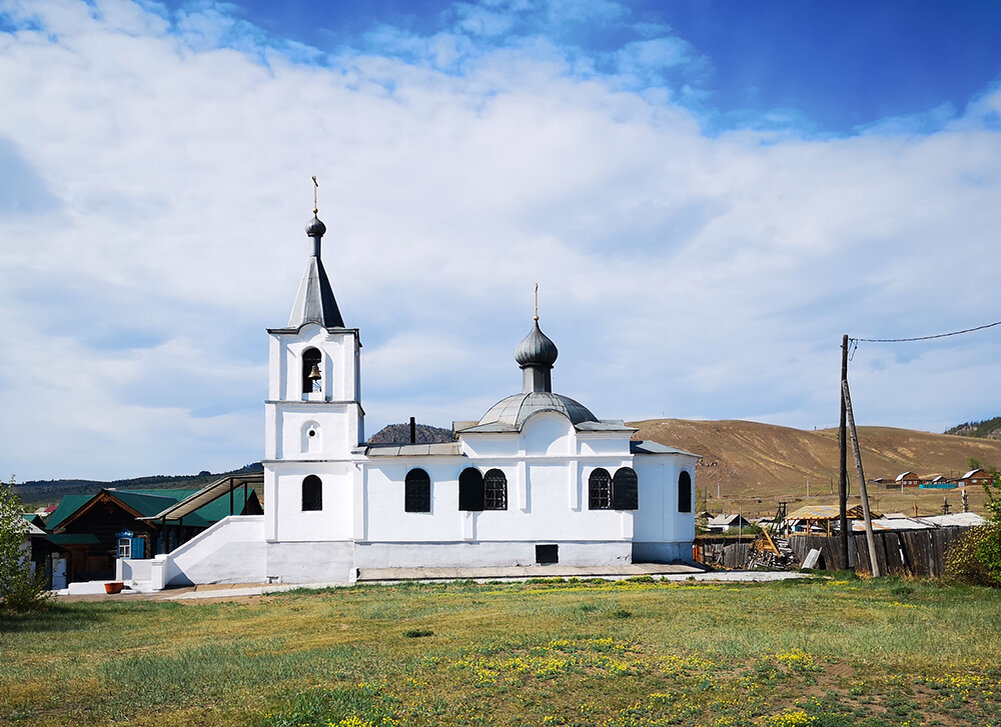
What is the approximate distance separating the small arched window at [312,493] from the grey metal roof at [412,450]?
2183 millimetres

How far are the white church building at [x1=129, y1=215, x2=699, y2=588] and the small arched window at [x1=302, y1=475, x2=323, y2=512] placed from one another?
38 millimetres

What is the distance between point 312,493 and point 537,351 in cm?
1053

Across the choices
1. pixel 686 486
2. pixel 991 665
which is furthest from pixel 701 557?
pixel 991 665

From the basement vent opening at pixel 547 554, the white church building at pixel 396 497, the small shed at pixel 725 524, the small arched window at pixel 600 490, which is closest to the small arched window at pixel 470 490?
the white church building at pixel 396 497

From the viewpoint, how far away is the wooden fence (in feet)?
80.6

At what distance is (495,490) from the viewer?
31.5m

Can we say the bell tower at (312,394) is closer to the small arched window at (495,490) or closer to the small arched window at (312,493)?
the small arched window at (312,493)

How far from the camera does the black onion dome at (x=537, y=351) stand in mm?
35375

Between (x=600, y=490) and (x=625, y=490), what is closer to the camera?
(x=625, y=490)

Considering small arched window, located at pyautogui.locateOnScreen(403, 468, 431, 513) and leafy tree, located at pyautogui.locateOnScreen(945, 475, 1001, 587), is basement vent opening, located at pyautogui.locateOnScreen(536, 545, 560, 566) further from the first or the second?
leafy tree, located at pyautogui.locateOnScreen(945, 475, 1001, 587)

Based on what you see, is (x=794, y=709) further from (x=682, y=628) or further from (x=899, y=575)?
(x=899, y=575)

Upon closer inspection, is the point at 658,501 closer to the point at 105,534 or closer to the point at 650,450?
the point at 650,450

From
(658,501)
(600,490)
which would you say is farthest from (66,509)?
(658,501)

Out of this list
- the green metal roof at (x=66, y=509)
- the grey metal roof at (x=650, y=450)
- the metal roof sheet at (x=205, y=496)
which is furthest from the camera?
the green metal roof at (x=66, y=509)
